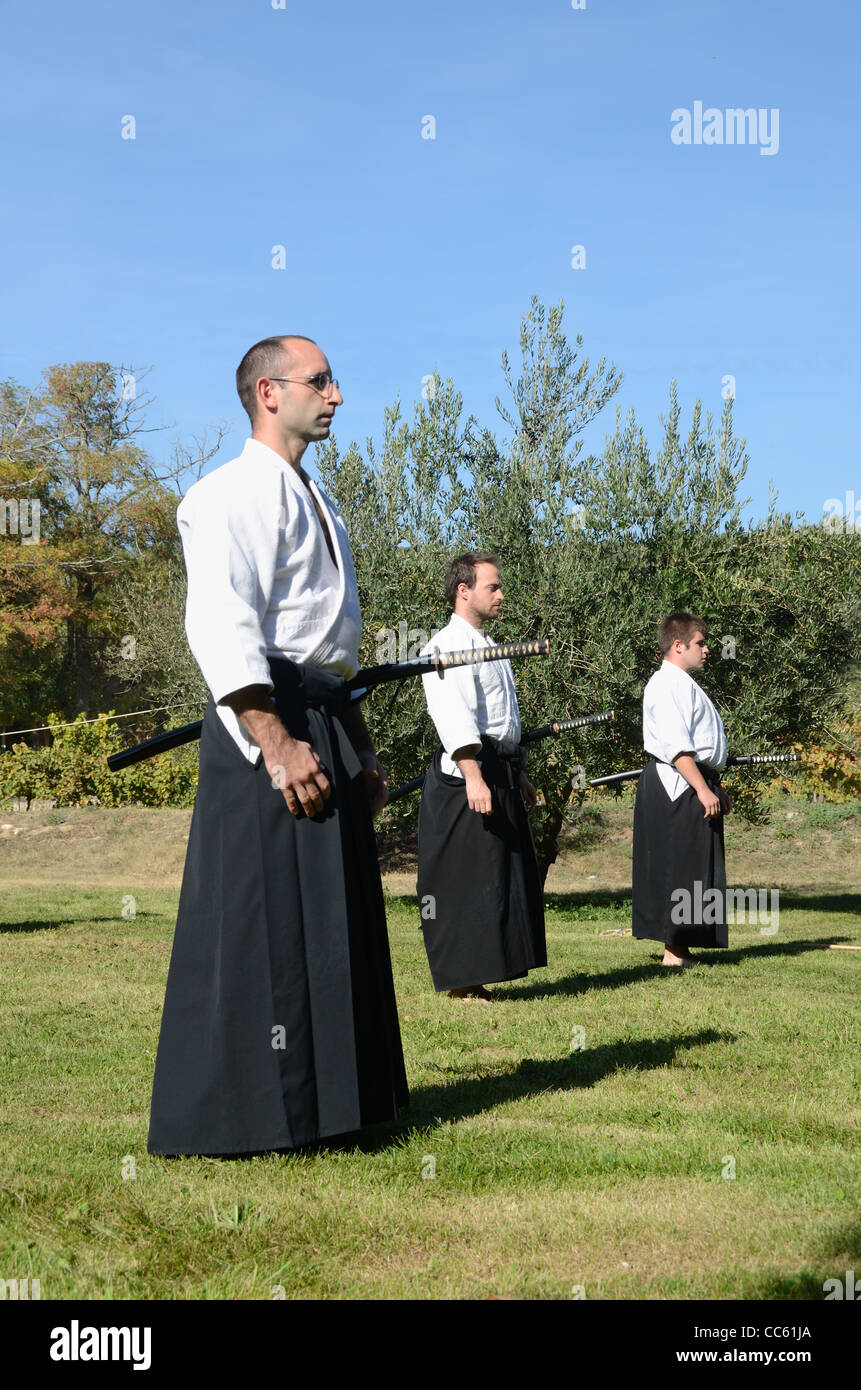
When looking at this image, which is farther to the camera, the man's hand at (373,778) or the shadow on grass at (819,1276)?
the man's hand at (373,778)

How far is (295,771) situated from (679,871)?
606cm

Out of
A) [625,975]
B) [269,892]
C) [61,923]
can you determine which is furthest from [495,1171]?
[61,923]

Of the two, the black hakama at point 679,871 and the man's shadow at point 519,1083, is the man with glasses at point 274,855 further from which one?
the black hakama at point 679,871

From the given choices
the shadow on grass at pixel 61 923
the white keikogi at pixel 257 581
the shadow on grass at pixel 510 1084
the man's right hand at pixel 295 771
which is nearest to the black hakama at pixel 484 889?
the shadow on grass at pixel 510 1084

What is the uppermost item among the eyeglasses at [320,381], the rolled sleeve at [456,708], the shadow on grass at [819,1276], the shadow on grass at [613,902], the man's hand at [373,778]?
the eyeglasses at [320,381]

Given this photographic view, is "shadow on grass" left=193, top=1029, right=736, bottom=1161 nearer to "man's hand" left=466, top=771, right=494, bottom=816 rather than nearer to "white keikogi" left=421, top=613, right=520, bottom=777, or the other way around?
"man's hand" left=466, top=771, right=494, bottom=816

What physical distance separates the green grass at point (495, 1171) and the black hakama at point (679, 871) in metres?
1.94

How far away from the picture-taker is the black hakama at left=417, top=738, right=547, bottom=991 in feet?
24.2

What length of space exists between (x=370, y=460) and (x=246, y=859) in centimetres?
1510

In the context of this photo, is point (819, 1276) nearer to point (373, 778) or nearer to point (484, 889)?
point (373, 778)

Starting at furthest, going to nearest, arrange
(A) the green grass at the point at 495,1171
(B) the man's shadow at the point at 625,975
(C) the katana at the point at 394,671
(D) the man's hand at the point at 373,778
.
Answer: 1. (B) the man's shadow at the point at 625,975
2. (D) the man's hand at the point at 373,778
3. (C) the katana at the point at 394,671
4. (A) the green grass at the point at 495,1171

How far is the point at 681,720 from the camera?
9.16m

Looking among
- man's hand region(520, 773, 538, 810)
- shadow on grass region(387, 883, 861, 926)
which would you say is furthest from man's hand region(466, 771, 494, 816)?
shadow on grass region(387, 883, 861, 926)

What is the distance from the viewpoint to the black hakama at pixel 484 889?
7.38 metres
